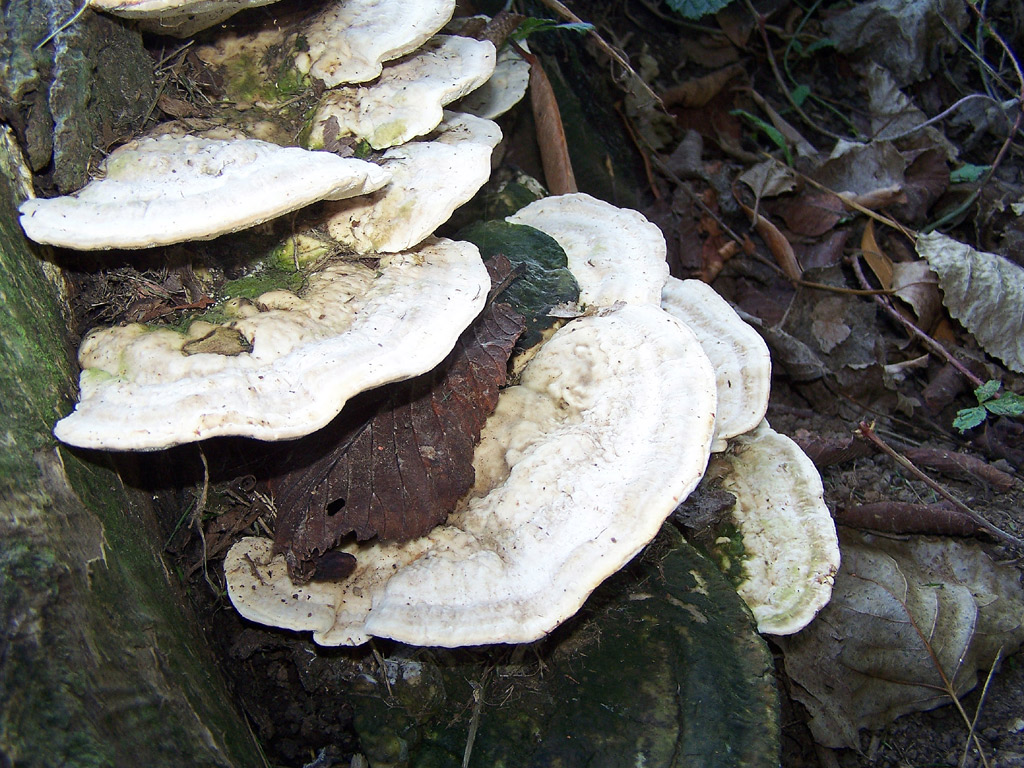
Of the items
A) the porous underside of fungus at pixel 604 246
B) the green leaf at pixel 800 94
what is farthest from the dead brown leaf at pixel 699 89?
the porous underside of fungus at pixel 604 246

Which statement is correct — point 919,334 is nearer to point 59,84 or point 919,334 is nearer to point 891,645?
point 891,645

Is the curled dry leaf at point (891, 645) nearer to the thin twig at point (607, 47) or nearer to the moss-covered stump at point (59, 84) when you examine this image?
the thin twig at point (607, 47)

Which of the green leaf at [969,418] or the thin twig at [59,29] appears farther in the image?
the green leaf at [969,418]

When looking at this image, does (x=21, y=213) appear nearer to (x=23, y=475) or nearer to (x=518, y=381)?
(x=23, y=475)

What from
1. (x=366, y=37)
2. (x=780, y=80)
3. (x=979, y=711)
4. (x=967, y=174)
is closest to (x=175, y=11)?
(x=366, y=37)

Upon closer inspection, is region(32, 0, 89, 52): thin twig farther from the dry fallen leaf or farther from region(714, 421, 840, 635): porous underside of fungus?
region(714, 421, 840, 635): porous underside of fungus

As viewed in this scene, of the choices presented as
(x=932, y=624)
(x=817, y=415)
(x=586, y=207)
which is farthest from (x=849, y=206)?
(x=932, y=624)
